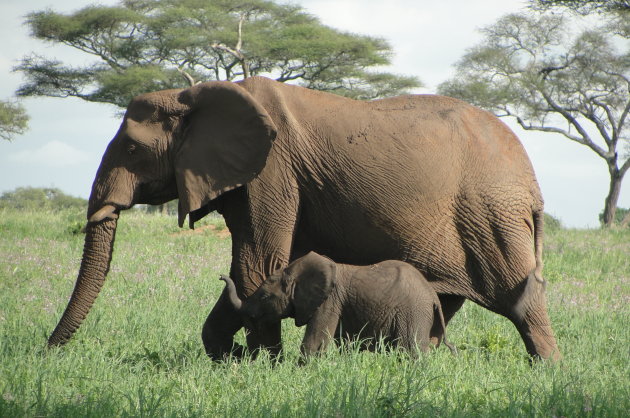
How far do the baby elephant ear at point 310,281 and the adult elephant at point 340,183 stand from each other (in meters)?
0.13

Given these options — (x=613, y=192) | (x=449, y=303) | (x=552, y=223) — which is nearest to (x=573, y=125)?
(x=613, y=192)

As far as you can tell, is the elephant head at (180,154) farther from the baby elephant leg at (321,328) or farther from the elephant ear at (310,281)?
the baby elephant leg at (321,328)

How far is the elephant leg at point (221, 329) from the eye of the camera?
6.39 metres

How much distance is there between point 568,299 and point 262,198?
602cm

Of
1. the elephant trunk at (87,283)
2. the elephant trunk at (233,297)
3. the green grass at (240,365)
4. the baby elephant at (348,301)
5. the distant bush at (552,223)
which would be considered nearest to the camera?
the green grass at (240,365)

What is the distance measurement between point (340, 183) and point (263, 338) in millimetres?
1210

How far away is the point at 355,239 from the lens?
607 centimetres

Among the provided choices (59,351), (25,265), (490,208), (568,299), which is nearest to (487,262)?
(490,208)

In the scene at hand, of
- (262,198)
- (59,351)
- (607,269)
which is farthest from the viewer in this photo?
(607,269)

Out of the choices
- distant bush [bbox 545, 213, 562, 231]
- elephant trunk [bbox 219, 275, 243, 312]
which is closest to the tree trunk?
distant bush [bbox 545, 213, 562, 231]

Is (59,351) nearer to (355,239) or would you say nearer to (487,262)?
(355,239)

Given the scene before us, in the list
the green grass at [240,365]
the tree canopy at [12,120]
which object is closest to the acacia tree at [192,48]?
the tree canopy at [12,120]

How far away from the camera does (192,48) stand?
109ft

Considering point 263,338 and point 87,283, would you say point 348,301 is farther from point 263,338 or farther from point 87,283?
point 87,283
